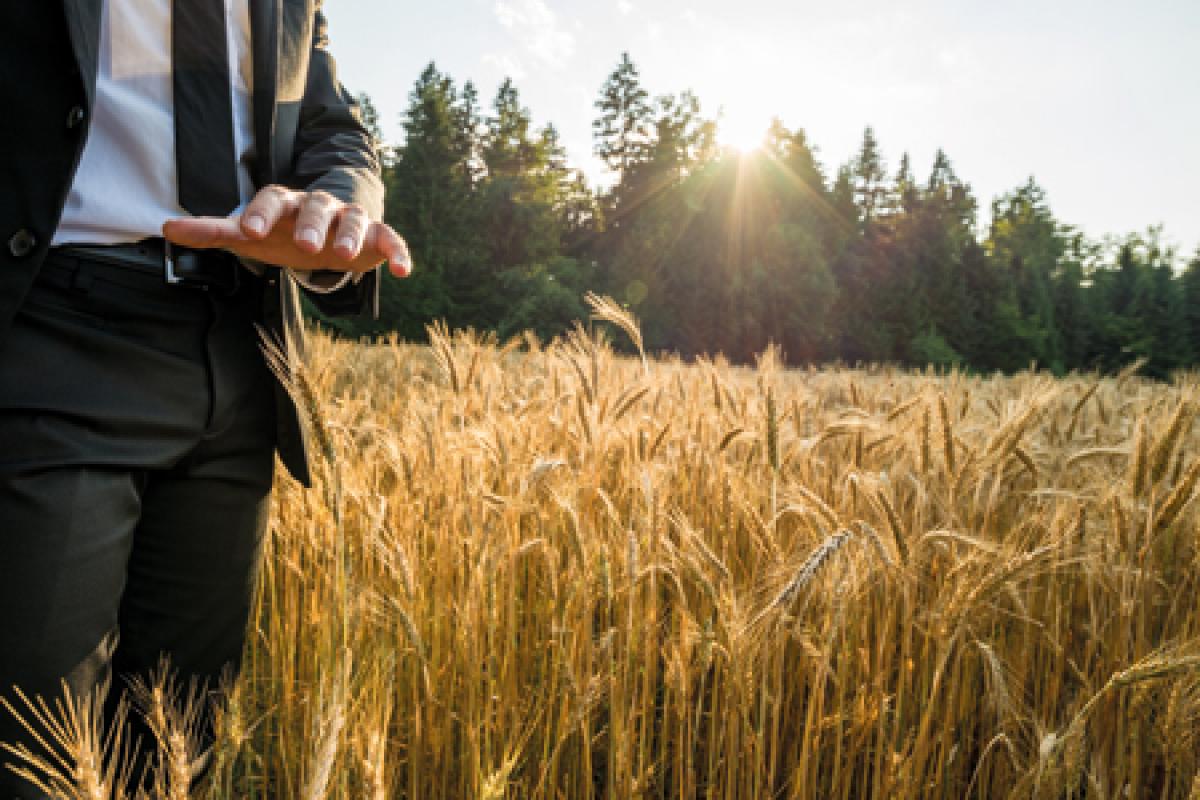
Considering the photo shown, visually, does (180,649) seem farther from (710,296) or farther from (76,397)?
(710,296)

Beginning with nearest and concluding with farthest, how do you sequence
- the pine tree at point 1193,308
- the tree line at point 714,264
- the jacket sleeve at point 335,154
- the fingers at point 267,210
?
the fingers at point 267,210, the jacket sleeve at point 335,154, the tree line at point 714,264, the pine tree at point 1193,308

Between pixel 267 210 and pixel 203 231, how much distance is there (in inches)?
3.3

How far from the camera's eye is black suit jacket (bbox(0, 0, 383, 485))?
90cm

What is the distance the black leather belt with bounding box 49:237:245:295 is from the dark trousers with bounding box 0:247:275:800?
0.04 feet

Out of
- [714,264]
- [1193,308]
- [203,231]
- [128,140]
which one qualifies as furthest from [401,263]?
[1193,308]

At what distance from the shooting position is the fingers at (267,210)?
2.79ft

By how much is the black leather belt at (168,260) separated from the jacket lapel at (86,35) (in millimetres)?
198

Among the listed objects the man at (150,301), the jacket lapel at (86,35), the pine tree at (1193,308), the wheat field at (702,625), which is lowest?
the wheat field at (702,625)

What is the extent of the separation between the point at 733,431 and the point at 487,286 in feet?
88.8

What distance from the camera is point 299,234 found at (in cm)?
88

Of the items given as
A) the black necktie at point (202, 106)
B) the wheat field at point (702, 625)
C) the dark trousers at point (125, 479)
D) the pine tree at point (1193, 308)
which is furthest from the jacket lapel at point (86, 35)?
the pine tree at point (1193, 308)

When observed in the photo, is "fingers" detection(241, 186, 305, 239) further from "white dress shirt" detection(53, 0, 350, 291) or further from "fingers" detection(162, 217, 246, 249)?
"white dress shirt" detection(53, 0, 350, 291)

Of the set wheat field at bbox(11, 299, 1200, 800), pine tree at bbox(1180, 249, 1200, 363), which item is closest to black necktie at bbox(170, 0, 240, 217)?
Answer: wheat field at bbox(11, 299, 1200, 800)

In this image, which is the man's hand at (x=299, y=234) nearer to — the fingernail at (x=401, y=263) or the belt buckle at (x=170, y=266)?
the fingernail at (x=401, y=263)
